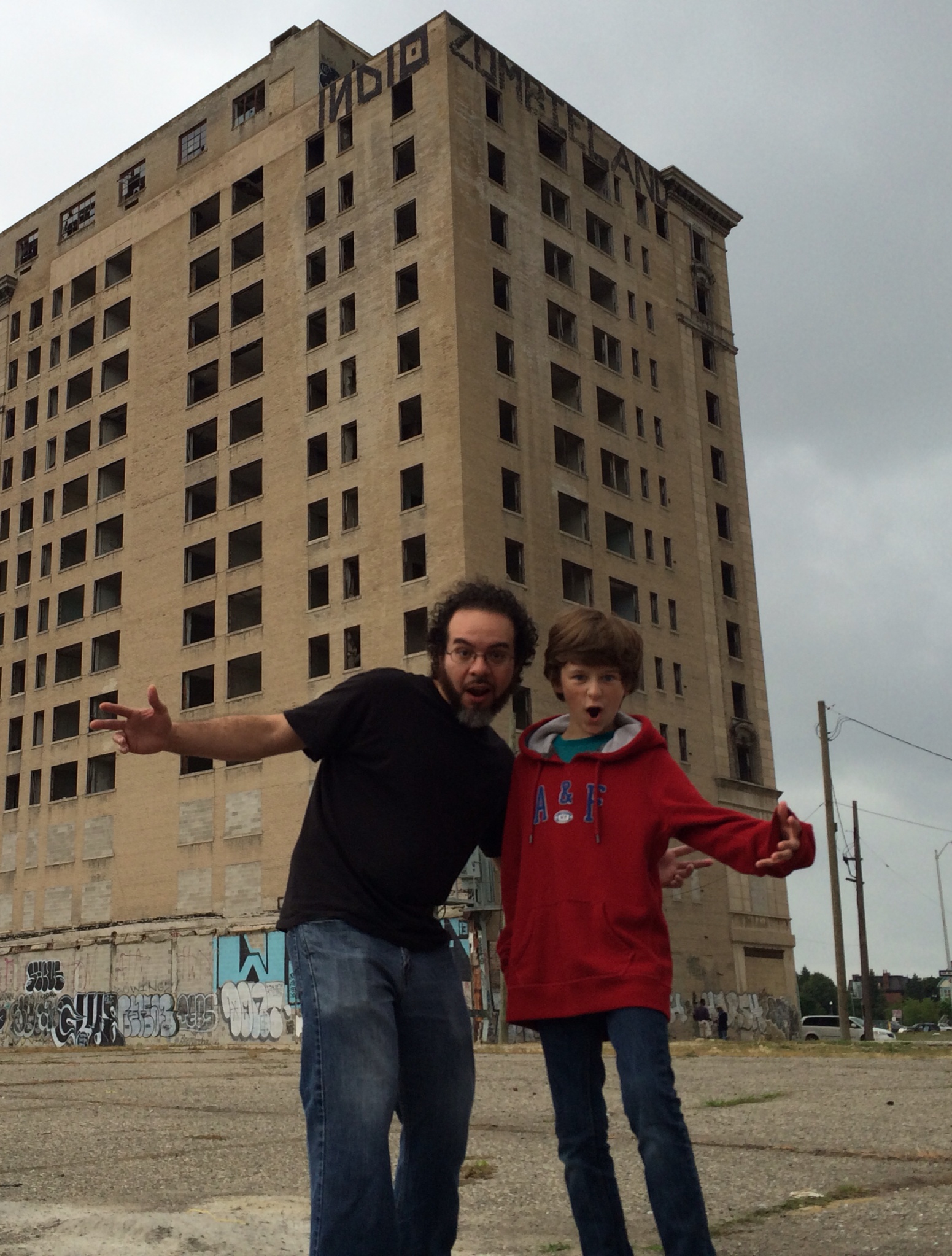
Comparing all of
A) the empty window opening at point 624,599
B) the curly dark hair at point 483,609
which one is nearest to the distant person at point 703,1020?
the empty window opening at point 624,599

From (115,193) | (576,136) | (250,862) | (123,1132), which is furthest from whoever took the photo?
(115,193)

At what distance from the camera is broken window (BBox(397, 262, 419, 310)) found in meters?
43.5

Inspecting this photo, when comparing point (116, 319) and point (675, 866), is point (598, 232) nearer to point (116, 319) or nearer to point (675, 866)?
point (116, 319)

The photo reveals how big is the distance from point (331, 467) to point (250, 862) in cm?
1361

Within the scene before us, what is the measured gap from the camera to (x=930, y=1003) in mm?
133250

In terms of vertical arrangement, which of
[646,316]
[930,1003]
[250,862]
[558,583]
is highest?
[646,316]

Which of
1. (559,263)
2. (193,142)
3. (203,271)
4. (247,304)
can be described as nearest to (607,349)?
(559,263)

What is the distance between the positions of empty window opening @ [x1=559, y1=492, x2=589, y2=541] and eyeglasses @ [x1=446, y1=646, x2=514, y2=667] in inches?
1628

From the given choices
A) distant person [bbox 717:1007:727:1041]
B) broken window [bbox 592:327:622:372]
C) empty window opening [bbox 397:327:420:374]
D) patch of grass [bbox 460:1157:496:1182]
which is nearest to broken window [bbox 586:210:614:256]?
broken window [bbox 592:327:622:372]

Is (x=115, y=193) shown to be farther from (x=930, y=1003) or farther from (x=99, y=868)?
(x=930, y=1003)

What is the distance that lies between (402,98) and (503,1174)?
45184 mm

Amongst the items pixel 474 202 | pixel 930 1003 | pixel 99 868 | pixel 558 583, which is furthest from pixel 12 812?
pixel 930 1003

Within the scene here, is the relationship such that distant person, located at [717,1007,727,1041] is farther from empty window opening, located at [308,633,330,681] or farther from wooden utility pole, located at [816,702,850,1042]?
empty window opening, located at [308,633,330,681]

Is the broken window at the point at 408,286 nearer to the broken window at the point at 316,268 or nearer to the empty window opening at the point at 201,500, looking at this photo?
the broken window at the point at 316,268
